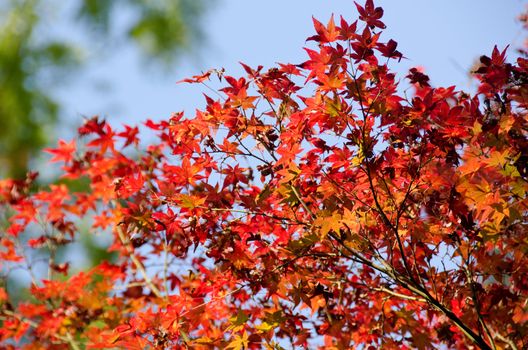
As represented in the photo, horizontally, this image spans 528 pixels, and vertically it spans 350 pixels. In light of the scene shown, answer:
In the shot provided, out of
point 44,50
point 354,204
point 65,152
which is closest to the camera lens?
point 354,204

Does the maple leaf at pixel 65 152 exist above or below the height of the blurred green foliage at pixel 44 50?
below

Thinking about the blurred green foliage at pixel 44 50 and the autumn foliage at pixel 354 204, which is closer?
the autumn foliage at pixel 354 204

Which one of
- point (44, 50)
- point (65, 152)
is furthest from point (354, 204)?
point (44, 50)

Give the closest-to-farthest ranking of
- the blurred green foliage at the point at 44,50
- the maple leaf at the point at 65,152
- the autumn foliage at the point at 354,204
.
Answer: the autumn foliage at the point at 354,204, the maple leaf at the point at 65,152, the blurred green foliage at the point at 44,50

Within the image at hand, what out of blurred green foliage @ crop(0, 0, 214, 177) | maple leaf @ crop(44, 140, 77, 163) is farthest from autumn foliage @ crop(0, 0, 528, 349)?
blurred green foliage @ crop(0, 0, 214, 177)

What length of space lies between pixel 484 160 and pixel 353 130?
0.46m

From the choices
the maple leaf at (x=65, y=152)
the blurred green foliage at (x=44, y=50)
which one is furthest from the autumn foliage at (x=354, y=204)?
the blurred green foliage at (x=44, y=50)

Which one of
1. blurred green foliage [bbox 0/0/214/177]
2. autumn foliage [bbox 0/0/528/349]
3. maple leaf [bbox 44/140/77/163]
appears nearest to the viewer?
autumn foliage [bbox 0/0/528/349]

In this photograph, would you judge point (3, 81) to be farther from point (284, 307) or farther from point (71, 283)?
point (284, 307)

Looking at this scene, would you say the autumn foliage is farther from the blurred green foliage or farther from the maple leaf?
the blurred green foliage

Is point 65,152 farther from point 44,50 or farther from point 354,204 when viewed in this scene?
point 44,50

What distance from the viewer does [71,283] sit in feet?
11.9

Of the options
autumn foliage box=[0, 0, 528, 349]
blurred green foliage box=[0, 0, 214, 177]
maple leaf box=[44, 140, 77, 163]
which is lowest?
autumn foliage box=[0, 0, 528, 349]

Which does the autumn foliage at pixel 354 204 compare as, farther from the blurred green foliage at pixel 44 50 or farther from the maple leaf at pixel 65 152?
the blurred green foliage at pixel 44 50
